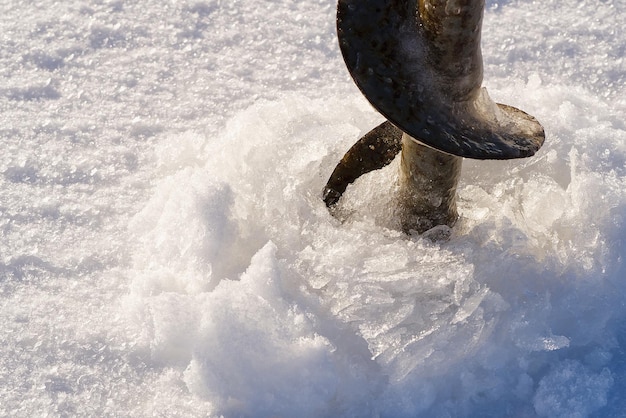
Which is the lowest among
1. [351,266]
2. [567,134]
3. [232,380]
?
[232,380]

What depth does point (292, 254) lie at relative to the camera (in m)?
1.56

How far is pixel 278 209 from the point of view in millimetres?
1628

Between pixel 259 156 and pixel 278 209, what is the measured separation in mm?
162

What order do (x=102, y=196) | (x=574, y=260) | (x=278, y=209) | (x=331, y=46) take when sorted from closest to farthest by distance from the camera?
(x=574, y=260) < (x=278, y=209) < (x=102, y=196) < (x=331, y=46)

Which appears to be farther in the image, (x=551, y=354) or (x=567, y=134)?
(x=567, y=134)

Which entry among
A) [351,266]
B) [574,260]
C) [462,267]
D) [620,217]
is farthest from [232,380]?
[620,217]

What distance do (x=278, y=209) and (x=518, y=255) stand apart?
0.49 metres

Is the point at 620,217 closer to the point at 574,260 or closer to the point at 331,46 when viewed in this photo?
the point at 574,260

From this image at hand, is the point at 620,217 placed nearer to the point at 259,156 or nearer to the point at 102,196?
the point at 259,156

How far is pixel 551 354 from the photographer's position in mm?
1446

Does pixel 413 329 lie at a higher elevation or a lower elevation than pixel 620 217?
lower

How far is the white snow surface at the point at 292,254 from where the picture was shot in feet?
4.63

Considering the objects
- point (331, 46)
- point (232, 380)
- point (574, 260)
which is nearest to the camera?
point (232, 380)

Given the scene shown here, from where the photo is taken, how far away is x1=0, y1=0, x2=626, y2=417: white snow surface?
141cm
